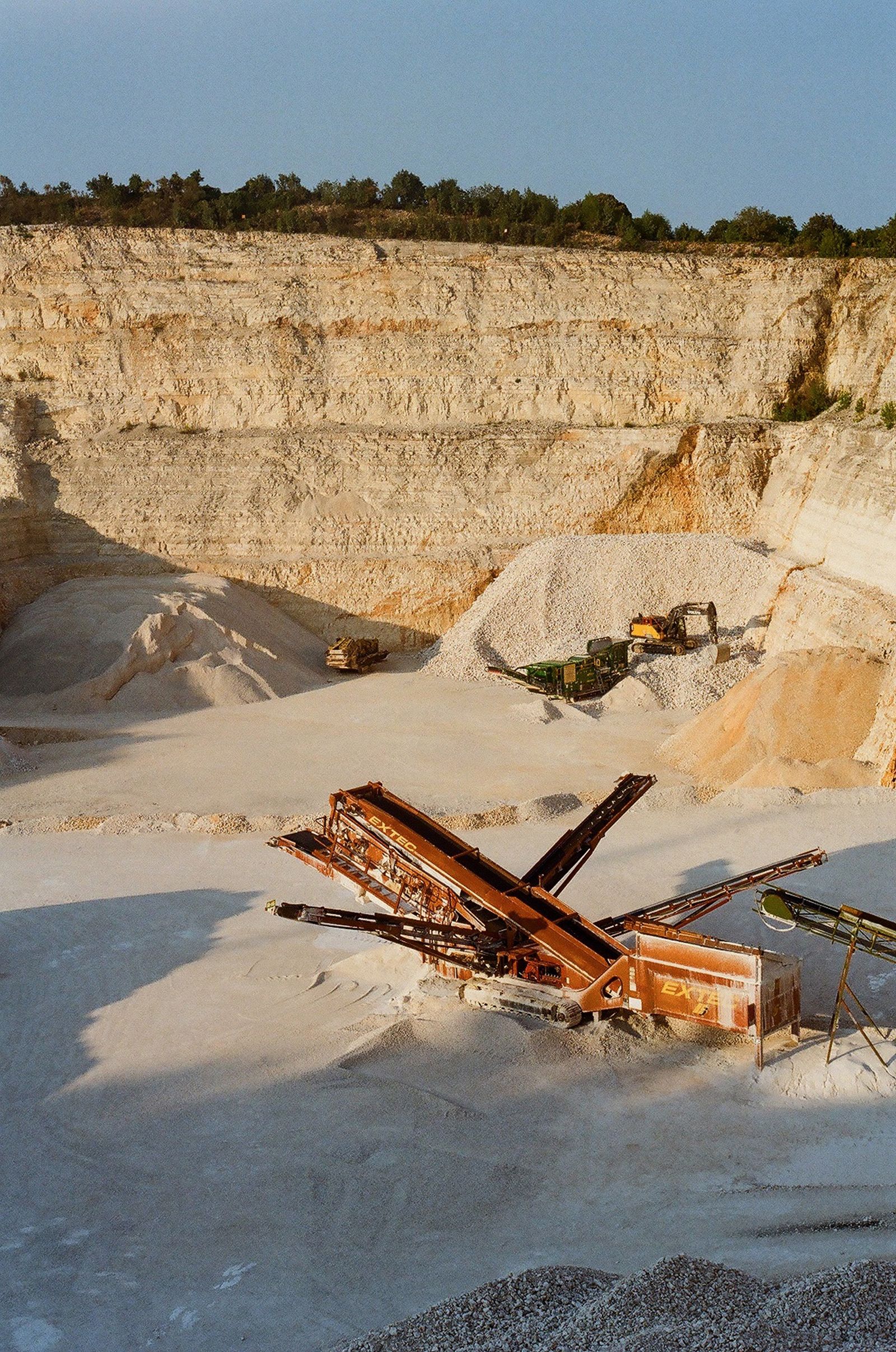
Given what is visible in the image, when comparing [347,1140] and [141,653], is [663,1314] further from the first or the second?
[141,653]

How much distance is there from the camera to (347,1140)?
30.7ft

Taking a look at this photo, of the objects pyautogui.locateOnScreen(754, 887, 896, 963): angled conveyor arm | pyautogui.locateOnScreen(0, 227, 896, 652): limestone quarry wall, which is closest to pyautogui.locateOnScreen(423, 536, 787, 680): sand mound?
pyautogui.locateOnScreen(0, 227, 896, 652): limestone quarry wall

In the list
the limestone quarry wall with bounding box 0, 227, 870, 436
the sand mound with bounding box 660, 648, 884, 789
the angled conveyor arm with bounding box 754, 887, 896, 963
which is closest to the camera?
the angled conveyor arm with bounding box 754, 887, 896, 963

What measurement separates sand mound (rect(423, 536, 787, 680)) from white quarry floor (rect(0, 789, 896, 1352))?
15.0m

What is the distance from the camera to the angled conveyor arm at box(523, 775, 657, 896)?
38.6ft

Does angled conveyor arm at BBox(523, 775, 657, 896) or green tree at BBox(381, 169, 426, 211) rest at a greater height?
green tree at BBox(381, 169, 426, 211)

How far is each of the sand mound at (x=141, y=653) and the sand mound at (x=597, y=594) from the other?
3968 millimetres

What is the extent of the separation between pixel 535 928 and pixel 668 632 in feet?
54.7

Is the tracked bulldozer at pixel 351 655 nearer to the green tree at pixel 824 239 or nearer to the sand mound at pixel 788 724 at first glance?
the sand mound at pixel 788 724

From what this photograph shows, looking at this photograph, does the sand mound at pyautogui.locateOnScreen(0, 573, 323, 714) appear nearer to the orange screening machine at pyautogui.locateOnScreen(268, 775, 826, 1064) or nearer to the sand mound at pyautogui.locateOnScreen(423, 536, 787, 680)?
the sand mound at pyautogui.locateOnScreen(423, 536, 787, 680)

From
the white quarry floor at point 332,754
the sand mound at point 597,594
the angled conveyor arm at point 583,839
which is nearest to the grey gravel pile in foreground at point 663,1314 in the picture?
the angled conveyor arm at point 583,839

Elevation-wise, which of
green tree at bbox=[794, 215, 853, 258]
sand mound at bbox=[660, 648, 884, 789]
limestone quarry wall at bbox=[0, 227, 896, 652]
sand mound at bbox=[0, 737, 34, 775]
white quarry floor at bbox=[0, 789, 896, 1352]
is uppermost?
green tree at bbox=[794, 215, 853, 258]

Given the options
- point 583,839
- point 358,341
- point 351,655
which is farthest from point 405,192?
point 583,839

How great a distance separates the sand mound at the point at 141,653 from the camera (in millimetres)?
25406
